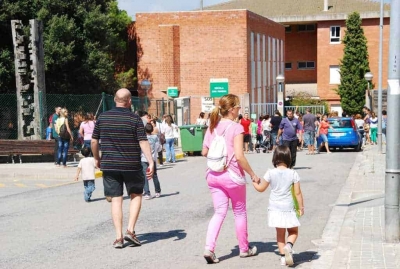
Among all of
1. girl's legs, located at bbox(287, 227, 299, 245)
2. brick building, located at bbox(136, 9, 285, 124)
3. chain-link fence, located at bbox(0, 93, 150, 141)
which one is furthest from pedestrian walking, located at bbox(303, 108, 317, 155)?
girl's legs, located at bbox(287, 227, 299, 245)

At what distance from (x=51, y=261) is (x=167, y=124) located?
55.6 ft

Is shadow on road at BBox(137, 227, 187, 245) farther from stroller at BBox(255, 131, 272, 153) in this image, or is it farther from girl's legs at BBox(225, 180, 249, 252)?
stroller at BBox(255, 131, 272, 153)

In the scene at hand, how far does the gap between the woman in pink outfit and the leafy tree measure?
973 inches

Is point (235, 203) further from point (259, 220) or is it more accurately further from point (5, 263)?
point (259, 220)

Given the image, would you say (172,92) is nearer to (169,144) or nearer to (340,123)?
(340,123)

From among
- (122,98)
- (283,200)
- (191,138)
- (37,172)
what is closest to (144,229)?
(122,98)

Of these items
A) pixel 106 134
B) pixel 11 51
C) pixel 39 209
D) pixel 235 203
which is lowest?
pixel 39 209

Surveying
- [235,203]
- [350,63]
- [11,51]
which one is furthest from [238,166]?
[350,63]

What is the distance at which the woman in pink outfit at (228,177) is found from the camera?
8.06 metres

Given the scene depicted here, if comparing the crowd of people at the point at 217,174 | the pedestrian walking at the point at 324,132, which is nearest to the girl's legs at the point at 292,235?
the crowd of people at the point at 217,174

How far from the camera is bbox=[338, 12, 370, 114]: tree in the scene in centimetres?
5578

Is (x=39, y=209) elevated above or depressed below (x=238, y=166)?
below

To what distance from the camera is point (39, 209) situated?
13.1 m

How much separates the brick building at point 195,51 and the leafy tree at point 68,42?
511 cm
